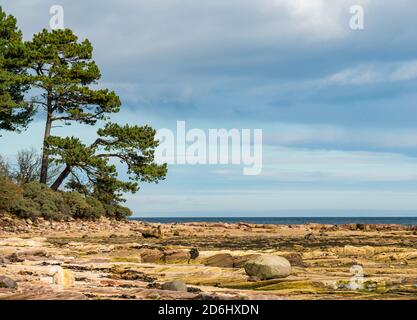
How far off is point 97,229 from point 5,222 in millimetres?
5104

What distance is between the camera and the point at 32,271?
15.3 metres

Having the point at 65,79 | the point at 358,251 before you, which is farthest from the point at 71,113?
the point at 358,251

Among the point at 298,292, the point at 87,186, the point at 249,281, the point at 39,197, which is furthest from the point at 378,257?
the point at 87,186

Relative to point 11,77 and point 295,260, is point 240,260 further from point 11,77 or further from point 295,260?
point 11,77

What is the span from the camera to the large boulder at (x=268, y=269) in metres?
14.4

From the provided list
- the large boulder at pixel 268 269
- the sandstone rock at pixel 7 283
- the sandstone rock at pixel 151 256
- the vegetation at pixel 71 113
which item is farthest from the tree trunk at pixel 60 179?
the sandstone rock at pixel 7 283

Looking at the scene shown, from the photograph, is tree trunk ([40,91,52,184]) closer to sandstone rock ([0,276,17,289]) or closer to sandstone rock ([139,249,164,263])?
sandstone rock ([139,249,164,263])

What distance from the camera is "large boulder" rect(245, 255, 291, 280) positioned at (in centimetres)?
1441

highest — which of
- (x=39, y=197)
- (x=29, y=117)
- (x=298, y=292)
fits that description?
(x=29, y=117)

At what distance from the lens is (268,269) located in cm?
1439

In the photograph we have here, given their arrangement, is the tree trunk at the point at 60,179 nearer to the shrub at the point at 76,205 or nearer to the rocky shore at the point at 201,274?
the shrub at the point at 76,205

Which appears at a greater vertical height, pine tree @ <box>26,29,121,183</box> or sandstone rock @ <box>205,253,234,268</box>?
pine tree @ <box>26,29,121,183</box>

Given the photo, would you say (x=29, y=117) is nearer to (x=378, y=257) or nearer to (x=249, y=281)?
(x=378, y=257)

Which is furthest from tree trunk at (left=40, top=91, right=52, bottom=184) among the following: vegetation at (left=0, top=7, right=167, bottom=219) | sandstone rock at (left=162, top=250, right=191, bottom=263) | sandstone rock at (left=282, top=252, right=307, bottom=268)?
sandstone rock at (left=282, top=252, right=307, bottom=268)
